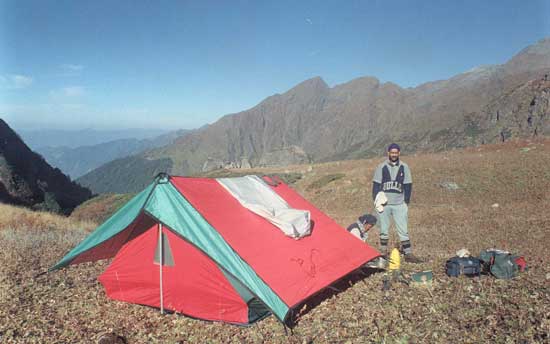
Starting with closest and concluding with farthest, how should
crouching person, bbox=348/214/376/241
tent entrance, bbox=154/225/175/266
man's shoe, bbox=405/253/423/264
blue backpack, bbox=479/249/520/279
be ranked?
1. tent entrance, bbox=154/225/175/266
2. blue backpack, bbox=479/249/520/279
3. man's shoe, bbox=405/253/423/264
4. crouching person, bbox=348/214/376/241

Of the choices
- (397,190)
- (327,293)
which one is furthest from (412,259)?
(327,293)

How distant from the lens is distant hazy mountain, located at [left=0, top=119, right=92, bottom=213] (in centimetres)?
3894

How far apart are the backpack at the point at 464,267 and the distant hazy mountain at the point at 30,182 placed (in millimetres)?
37381

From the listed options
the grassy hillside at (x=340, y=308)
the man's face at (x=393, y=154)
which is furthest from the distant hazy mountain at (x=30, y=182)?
the man's face at (x=393, y=154)

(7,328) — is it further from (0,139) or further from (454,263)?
(0,139)

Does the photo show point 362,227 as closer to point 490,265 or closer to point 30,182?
point 490,265

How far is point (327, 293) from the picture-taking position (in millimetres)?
6785

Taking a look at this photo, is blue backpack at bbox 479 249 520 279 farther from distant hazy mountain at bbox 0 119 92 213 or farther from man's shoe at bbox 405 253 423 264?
distant hazy mountain at bbox 0 119 92 213

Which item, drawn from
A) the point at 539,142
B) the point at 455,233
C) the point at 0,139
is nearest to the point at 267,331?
the point at 455,233

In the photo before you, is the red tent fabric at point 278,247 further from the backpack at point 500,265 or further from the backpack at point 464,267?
the backpack at point 500,265

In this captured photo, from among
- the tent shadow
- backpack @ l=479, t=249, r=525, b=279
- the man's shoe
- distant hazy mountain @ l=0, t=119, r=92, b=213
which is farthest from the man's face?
A: distant hazy mountain @ l=0, t=119, r=92, b=213

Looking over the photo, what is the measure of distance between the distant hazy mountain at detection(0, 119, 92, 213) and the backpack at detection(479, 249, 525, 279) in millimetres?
37891

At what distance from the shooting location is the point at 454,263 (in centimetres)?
721

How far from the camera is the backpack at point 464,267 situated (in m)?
7.05
